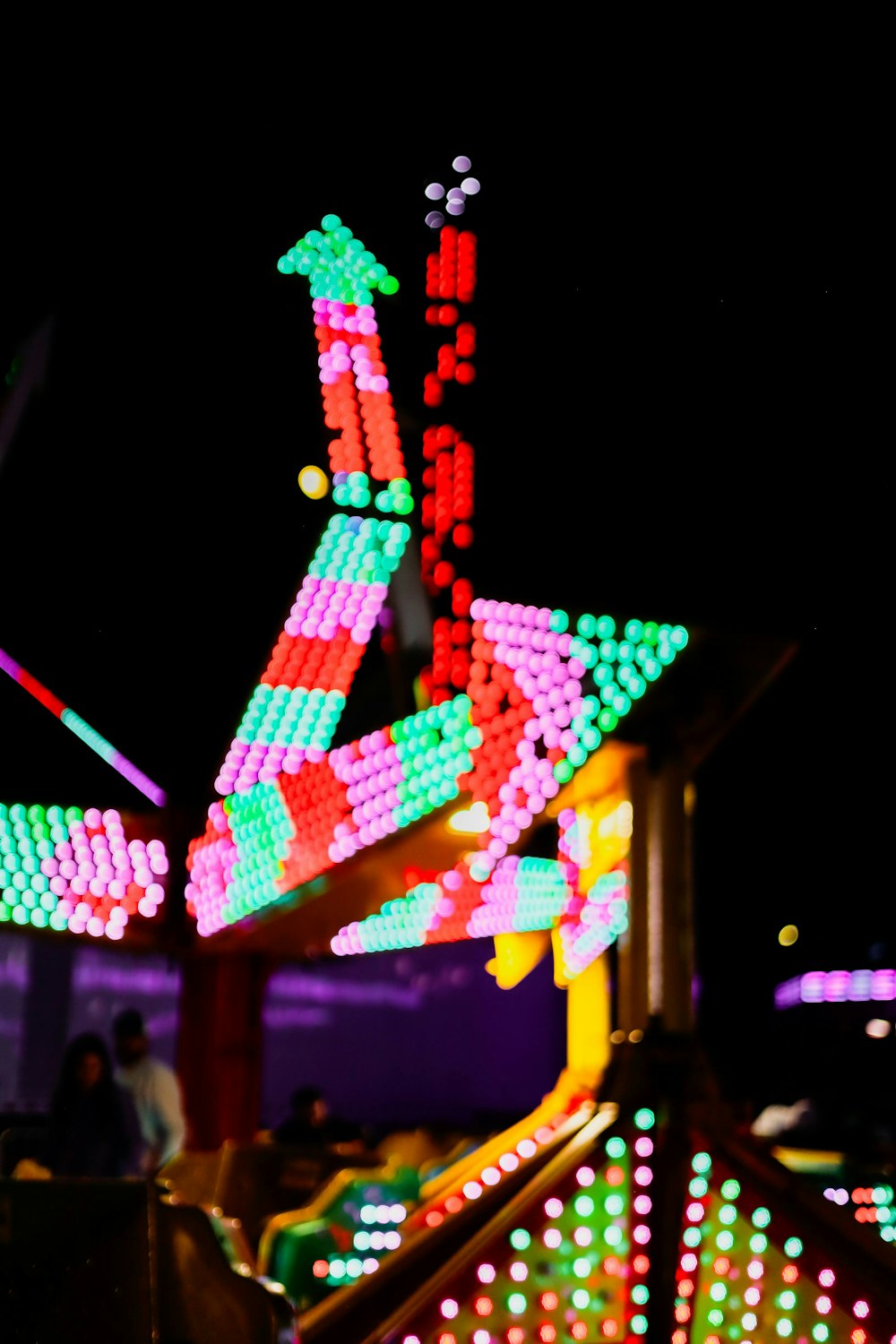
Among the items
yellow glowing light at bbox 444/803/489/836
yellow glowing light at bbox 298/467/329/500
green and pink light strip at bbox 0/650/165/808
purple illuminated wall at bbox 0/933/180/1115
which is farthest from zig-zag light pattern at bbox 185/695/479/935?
purple illuminated wall at bbox 0/933/180/1115

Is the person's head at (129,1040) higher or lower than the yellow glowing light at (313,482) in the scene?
lower

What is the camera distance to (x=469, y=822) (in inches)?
290

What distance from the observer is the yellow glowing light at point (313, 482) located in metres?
7.10

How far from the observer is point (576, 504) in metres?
6.28

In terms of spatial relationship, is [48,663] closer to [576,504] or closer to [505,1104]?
[576,504]

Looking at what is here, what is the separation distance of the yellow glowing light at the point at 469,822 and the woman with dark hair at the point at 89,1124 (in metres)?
2.07

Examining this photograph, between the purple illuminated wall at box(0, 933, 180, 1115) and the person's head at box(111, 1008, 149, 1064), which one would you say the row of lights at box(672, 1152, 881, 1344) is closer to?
the person's head at box(111, 1008, 149, 1064)

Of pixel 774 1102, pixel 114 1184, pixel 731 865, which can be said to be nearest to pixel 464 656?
pixel 114 1184

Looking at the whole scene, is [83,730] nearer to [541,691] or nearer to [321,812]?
[321,812]

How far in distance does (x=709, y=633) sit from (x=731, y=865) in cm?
1410

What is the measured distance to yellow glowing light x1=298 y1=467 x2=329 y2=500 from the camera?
7.10 meters

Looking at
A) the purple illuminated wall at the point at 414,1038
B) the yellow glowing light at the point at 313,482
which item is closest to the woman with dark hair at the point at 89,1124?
the yellow glowing light at the point at 313,482

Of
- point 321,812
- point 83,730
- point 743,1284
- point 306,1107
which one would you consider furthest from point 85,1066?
point 306,1107

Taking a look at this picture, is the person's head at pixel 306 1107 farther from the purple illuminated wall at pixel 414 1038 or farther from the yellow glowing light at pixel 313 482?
the purple illuminated wall at pixel 414 1038
